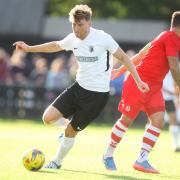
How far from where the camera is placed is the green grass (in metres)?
11.2

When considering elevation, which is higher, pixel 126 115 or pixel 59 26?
pixel 126 115

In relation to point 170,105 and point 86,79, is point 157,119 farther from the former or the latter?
point 170,105

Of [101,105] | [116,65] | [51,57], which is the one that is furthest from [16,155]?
[51,57]

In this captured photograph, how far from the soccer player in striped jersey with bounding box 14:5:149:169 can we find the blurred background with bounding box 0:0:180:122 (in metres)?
9.45

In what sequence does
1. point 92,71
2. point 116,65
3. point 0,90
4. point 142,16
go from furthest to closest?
point 142,16 → point 0,90 → point 116,65 → point 92,71

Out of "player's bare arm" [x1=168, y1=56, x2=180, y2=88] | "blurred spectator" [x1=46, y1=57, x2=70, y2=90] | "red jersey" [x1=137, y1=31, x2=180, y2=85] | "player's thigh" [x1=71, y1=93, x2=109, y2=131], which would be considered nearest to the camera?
"player's thigh" [x1=71, y1=93, x2=109, y2=131]

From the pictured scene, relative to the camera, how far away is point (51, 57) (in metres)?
31.2

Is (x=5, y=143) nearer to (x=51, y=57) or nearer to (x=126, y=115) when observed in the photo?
(x=126, y=115)

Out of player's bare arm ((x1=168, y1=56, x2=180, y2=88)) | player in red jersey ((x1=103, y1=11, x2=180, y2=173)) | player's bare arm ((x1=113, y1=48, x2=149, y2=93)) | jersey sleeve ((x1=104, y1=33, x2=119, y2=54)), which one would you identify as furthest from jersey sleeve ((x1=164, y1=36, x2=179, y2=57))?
jersey sleeve ((x1=104, y1=33, x2=119, y2=54))

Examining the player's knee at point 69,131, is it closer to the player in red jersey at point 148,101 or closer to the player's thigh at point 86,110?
the player's thigh at point 86,110

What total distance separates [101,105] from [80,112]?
A: 0.32m

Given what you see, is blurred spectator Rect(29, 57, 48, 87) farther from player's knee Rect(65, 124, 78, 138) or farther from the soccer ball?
the soccer ball

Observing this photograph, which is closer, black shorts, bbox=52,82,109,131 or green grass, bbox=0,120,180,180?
green grass, bbox=0,120,180,180

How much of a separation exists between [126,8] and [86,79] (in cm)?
3357
